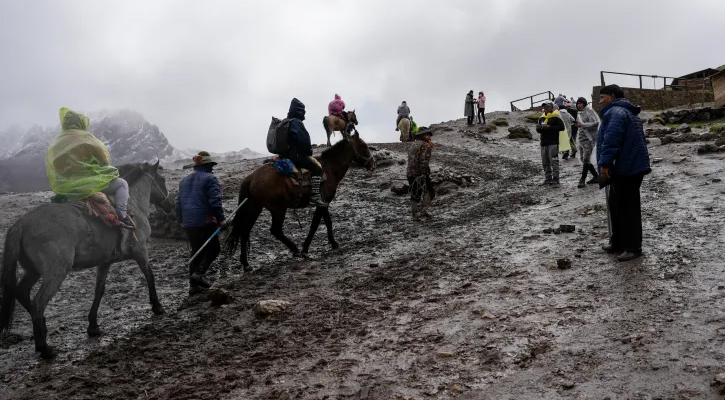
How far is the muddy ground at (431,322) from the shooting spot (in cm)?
417

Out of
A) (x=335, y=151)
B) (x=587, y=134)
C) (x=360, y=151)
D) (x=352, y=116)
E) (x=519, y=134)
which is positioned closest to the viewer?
(x=335, y=151)

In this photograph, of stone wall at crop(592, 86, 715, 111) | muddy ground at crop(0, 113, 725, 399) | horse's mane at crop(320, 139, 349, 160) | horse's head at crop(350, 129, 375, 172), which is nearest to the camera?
muddy ground at crop(0, 113, 725, 399)

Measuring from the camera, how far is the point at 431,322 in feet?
18.2

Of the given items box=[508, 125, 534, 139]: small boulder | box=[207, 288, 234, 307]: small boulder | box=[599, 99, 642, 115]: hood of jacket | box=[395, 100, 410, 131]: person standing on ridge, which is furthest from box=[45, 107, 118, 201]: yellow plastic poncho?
box=[508, 125, 534, 139]: small boulder

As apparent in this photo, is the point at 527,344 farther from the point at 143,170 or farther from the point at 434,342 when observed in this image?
the point at 143,170

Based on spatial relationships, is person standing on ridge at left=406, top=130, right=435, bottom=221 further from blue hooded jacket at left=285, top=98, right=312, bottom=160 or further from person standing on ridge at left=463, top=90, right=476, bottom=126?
person standing on ridge at left=463, top=90, right=476, bottom=126

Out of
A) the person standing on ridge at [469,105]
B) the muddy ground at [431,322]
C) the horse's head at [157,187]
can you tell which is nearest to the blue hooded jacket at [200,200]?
the horse's head at [157,187]

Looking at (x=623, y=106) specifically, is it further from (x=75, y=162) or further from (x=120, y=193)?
(x=75, y=162)

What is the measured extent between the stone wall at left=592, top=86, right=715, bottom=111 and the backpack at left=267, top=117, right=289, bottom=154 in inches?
1225

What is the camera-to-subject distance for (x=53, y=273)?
18.6 feet

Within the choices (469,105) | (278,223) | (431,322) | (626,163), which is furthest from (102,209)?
(469,105)

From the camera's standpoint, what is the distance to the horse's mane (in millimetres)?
10367

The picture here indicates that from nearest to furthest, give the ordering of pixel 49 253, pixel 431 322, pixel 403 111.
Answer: pixel 431 322 → pixel 49 253 → pixel 403 111

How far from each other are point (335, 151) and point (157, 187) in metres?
3.67
